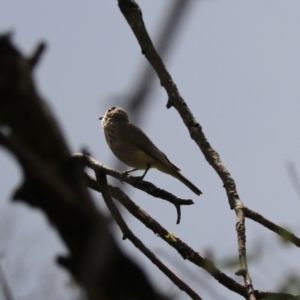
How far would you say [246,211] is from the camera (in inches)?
189

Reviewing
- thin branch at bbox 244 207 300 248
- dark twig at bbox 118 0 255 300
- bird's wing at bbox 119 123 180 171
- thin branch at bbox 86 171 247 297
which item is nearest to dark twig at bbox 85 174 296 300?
thin branch at bbox 86 171 247 297

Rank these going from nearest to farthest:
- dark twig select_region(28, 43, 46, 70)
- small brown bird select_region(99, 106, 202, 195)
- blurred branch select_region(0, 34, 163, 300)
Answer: blurred branch select_region(0, 34, 163, 300)
dark twig select_region(28, 43, 46, 70)
small brown bird select_region(99, 106, 202, 195)

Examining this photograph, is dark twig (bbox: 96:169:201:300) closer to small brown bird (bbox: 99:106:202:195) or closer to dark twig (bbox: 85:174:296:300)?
dark twig (bbox: 85:174:296:300)

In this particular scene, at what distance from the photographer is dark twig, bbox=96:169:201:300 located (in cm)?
398

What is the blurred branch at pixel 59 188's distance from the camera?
5.07 feet

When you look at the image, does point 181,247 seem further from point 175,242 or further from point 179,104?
point 179,104

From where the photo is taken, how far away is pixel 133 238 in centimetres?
448

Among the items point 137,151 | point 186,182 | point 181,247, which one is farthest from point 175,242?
point 137,151

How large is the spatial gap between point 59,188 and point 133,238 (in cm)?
297

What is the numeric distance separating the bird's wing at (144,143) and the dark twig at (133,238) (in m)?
3.27

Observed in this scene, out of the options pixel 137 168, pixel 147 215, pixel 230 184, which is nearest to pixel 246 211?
pixel 230 184

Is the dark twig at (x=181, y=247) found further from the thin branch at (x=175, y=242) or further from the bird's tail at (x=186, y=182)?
the bird's tail at (x=186, y=182)

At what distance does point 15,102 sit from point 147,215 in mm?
3459

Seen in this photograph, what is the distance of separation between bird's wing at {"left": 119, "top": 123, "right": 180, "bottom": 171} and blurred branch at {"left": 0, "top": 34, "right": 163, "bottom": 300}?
6.10 metres
